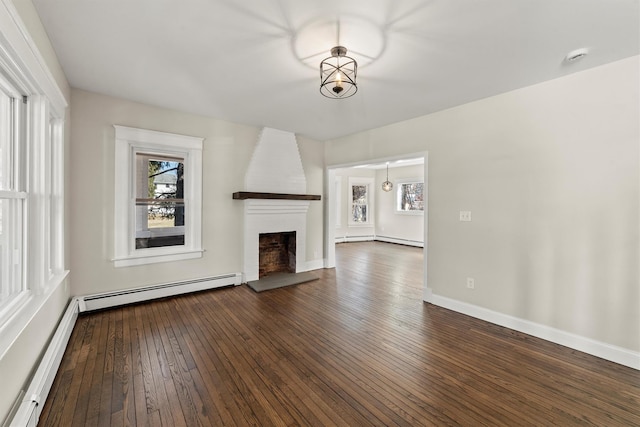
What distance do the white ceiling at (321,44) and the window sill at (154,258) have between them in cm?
211

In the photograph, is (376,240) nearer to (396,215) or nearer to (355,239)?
(355,239)

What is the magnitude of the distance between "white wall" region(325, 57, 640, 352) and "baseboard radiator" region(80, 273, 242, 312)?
126 inches

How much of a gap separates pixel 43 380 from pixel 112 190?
2323 mm

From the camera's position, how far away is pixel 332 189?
5.86 metres

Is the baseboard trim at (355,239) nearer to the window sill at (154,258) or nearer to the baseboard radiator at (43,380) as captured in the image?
the window sill at (154,258)

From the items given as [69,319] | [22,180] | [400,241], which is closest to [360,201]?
[400,241]

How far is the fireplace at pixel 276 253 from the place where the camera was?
5.12m

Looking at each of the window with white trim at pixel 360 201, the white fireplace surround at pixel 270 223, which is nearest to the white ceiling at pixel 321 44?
the white fireplace surround at pixel 270 223

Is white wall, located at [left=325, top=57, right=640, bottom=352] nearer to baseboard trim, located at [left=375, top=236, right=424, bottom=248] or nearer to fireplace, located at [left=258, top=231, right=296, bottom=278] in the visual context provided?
fireplace, located at [left=258, top=231, right=296, bottom=278]

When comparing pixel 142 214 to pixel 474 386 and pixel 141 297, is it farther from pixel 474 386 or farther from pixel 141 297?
pixel 474 386

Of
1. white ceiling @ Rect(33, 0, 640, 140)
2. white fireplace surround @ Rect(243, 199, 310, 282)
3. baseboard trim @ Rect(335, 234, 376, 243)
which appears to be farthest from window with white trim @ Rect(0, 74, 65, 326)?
baseboard trim @ Rect(335, 234, 376, 243)

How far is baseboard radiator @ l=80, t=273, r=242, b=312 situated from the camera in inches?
132

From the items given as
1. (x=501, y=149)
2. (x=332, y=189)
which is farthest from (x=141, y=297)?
(x=501, y=149)

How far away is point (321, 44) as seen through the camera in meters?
2.23
